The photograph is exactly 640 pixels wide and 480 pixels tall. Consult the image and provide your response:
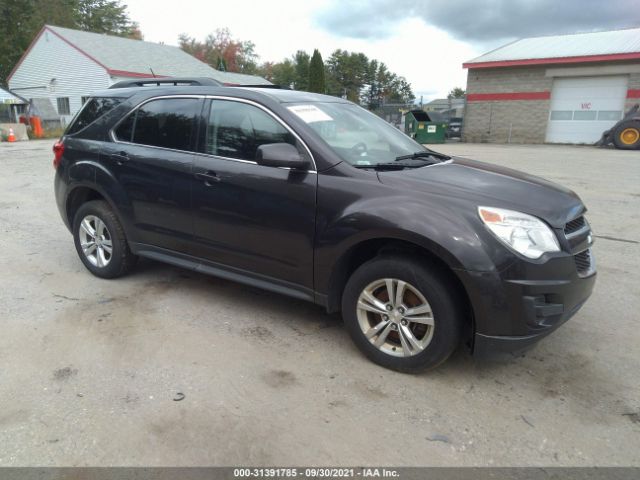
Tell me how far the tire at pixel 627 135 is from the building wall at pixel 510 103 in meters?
4.78

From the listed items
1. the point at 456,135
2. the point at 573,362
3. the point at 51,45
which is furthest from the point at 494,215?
the point at 51,45

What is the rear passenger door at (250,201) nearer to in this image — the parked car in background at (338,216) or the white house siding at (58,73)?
the parked car in background at (338,216)

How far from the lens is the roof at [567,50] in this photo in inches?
870

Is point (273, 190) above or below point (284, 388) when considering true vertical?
above

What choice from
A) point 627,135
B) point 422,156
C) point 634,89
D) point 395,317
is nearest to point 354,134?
point 422,156

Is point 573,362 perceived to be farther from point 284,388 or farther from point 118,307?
point 118,307

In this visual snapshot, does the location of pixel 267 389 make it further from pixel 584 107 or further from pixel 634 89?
pixel 584 107

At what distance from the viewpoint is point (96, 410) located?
8.96ft

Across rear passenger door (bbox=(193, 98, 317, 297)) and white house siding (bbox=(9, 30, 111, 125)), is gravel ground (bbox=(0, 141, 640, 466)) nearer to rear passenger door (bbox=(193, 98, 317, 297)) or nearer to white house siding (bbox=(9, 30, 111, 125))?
rear passenger door (bbox=(193, 98, 317, 297))

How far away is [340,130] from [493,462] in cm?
242

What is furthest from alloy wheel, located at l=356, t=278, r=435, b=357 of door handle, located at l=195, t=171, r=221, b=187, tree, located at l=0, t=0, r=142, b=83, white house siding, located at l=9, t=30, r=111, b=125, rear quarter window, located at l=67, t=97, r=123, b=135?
tree, located at l=0, t=0, r=142, b=83

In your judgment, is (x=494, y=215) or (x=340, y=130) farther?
(x=340, y=130)

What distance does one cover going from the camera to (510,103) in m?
25.2

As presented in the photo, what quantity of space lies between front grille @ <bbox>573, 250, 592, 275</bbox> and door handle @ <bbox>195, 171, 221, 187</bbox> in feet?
8.23
